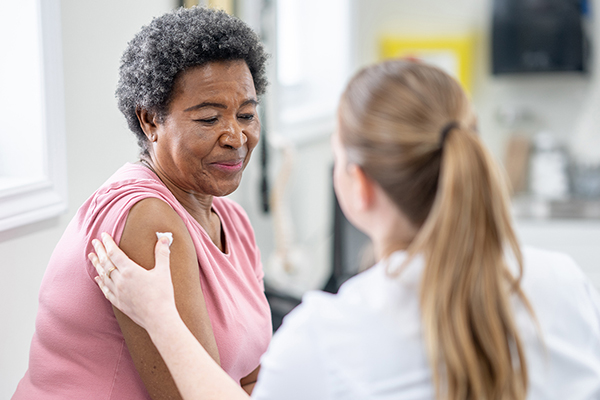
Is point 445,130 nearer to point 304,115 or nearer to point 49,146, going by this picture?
point 49,146

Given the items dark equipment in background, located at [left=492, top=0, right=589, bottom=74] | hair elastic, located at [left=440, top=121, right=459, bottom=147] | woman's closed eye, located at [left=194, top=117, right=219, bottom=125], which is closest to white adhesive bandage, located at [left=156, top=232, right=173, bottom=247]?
woman's closed eye, located at [left=194, top=117, right=219, bottom=125]

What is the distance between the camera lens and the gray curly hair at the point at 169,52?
1.11 m

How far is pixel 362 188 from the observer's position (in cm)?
83

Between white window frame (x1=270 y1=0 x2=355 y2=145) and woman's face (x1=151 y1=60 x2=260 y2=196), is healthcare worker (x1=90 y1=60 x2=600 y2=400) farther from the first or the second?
white window frame (x1=270 y1=0 x2=355 y2=145)

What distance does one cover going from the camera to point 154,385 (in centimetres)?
101

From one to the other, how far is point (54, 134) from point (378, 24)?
2799 mm

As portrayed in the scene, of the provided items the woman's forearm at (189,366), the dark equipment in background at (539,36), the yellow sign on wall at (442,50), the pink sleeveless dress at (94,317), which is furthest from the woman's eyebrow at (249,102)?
the dark equipment in background at (539,36)

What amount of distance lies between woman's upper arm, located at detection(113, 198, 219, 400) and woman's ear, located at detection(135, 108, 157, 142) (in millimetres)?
200

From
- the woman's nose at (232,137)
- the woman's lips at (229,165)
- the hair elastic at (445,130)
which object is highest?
the hair elastic at (445,130)

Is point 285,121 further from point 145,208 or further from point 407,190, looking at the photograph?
point 407,190

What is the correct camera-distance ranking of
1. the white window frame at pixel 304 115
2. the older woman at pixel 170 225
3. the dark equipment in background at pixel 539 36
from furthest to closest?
the dark equipment in background at pixel 539 36
the white window frame at pixel 304 115
the older woman at pixel 170 225

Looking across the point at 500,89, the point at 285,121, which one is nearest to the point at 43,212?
the point at 285,121

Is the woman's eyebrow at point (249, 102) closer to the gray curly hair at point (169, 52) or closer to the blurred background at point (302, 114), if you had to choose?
the gray curly hair at point (169, 52)

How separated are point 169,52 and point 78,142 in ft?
1.76
